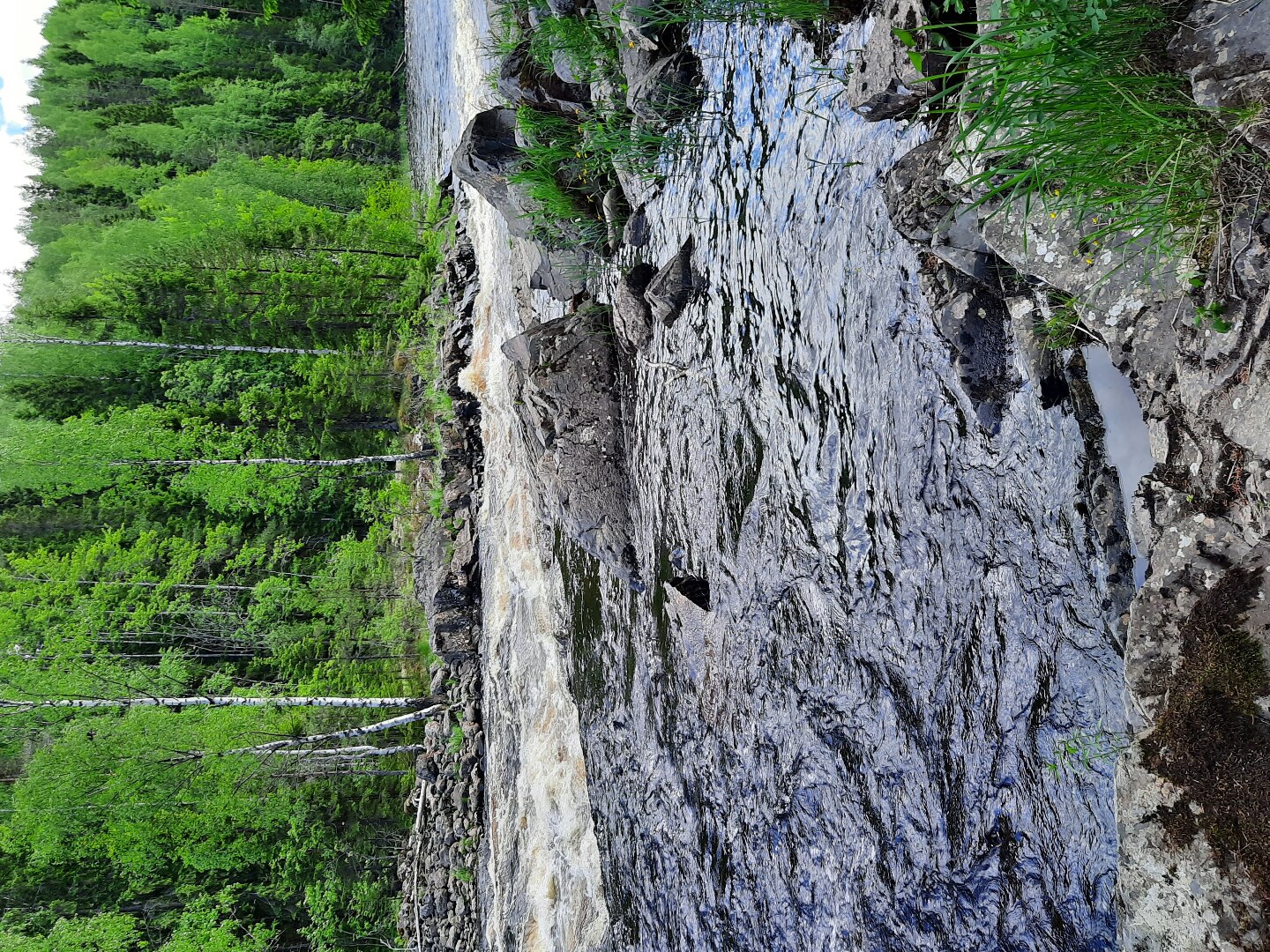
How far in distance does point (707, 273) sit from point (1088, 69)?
2.25 metres

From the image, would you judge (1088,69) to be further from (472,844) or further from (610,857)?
(472,844)

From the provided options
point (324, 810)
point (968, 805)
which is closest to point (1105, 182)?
point (968, 805)

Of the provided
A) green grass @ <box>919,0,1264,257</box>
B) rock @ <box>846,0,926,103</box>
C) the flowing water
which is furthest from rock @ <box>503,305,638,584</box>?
green grass @ <box>919,0,1264,257</box>

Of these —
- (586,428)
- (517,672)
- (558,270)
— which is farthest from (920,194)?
(517,672)

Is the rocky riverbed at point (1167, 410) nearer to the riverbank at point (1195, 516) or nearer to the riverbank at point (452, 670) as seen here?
the riverbank at point (1195, 516)

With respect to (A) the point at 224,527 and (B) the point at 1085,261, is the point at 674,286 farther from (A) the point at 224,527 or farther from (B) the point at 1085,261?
→ (A) the point at 224,527

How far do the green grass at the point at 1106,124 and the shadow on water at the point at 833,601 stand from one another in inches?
23.0

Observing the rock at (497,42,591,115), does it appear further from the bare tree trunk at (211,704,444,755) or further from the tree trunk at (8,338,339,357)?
the tree trunk at (8,338,339,357)

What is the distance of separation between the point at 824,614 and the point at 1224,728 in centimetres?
150

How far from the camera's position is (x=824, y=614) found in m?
3.10

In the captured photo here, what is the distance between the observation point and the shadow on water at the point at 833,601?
7.37 ft

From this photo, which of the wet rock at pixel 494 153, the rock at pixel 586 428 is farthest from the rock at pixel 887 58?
the wet rock at pixel 494 153

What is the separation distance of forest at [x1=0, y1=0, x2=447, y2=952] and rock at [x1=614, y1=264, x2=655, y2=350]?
6.91 m

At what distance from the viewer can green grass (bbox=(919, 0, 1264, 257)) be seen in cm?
166
